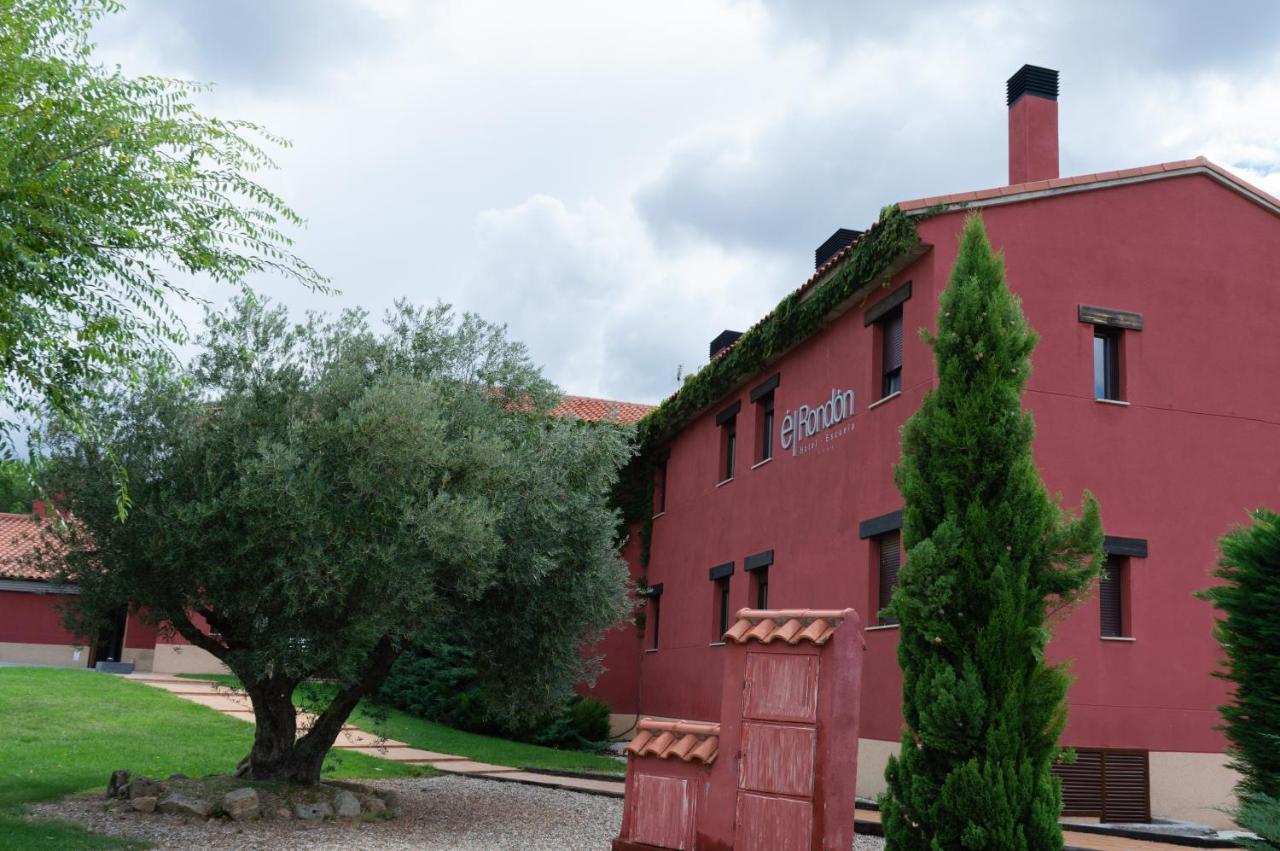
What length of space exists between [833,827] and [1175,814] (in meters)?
8.16

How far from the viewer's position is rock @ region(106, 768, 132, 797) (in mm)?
11844

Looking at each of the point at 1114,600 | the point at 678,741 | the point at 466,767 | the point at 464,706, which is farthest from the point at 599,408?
the point at 678,741

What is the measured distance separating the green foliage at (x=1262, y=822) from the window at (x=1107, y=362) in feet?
28.3

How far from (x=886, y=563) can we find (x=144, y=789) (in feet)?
29.9

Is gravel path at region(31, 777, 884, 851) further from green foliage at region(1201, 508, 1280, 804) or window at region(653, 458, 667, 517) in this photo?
window at region(653, 458, 667, 517)

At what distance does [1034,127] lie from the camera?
16.5 m

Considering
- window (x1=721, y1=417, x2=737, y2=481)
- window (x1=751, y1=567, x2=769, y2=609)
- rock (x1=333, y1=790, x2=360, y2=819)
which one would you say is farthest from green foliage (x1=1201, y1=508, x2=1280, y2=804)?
window (x1=721, y1=417, x2=737, y2=481)

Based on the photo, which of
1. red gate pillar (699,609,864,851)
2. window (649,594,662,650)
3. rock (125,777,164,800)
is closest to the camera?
red gate pillar (699,609,864,851)

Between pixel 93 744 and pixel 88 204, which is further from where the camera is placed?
pixel 93 744

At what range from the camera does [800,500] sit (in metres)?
17.3

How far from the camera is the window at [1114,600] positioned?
13.5 metres

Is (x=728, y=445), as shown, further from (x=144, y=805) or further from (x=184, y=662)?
(x=184, y=662)

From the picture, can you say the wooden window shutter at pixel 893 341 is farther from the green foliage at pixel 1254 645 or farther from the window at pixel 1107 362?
the green foliage at pixel 1254 645

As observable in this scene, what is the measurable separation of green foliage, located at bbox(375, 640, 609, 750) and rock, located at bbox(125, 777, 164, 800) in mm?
9176
